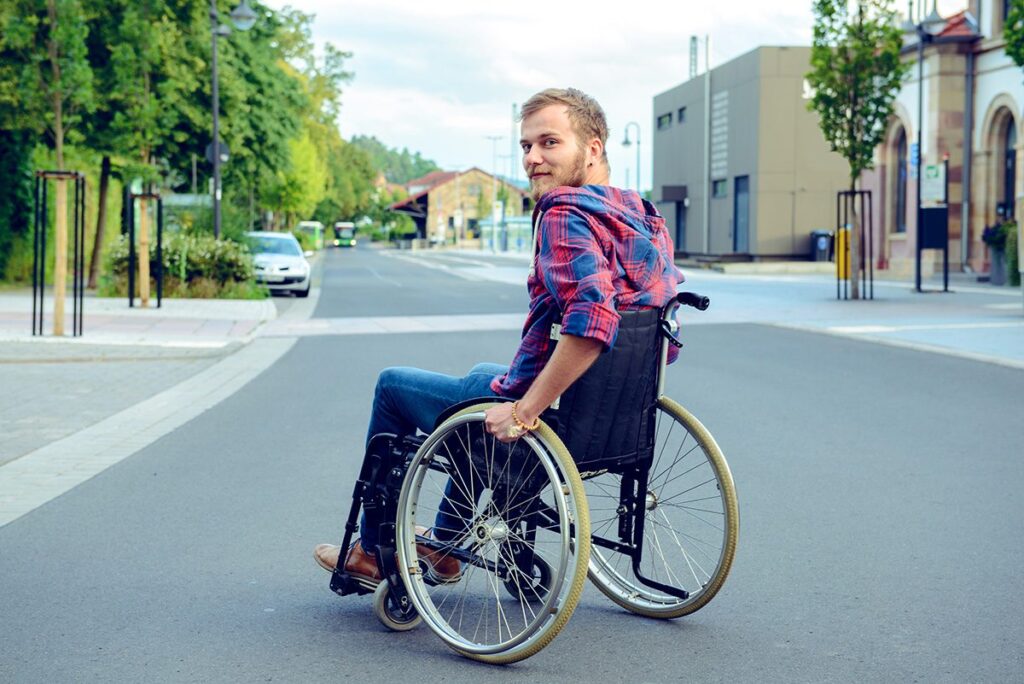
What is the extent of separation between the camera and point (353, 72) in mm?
71250

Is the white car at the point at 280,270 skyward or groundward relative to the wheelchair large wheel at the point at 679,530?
skyward

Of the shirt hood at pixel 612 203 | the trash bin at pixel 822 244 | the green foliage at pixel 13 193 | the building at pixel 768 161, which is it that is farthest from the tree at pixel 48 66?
the trash bin at pixel 822 244

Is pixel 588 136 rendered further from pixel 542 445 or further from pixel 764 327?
pixel 764 327

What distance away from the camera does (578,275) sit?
11.8 ft

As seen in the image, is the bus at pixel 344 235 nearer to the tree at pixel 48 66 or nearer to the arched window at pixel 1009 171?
the arched window at pixel 1009 171

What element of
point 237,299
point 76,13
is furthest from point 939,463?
point 237,299

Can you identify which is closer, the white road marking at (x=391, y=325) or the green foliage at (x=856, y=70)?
the white road marking at (x=391, y=325)

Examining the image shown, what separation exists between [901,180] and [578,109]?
3467 centimetres

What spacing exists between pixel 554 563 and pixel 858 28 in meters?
20.5

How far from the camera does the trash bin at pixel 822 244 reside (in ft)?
161

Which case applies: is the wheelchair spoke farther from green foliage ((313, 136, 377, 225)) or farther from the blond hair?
green foliage ((313, 136, 377, 225))

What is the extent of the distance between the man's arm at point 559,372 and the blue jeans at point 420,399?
13.0 inches

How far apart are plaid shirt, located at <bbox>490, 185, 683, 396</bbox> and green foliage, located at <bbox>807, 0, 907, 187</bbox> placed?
810 inches

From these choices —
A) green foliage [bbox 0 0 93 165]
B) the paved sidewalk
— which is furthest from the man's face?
green foliage [bbox 0 0 93 165]
